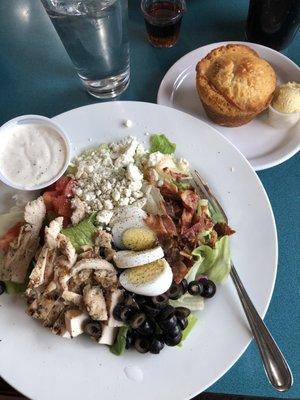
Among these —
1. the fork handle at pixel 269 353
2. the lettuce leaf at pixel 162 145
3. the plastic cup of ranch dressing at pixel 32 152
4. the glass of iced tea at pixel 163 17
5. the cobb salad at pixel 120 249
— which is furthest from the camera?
the glass of iced tea at pixel 163 17

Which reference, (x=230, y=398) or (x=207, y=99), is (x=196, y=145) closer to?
(x=207, y=99)

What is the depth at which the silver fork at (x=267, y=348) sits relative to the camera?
1279 millimetres

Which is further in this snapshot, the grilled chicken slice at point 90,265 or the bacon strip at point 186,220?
the bacon strip at point 186,220

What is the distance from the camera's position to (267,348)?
132cm

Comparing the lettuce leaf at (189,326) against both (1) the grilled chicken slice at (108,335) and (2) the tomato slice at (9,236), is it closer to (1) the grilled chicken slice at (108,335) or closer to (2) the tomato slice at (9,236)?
(1) the grilled chicken slice at (108,335)

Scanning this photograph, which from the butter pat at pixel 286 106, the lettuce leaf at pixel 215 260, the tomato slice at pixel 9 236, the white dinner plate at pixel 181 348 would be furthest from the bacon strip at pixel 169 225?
the butter pat at pixel 286 106

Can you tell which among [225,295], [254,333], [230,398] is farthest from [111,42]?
[230,398]

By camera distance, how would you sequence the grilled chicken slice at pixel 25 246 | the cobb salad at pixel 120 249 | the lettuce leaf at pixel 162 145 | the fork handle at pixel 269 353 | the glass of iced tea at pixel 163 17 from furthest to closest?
the glass of iced tea at pixel 163 17 → the lettuce leaf at pixel 162 145 → the grilled chicken slice at pixel 25 246 → the cobb salad at pixel 120 249 → the fork handle at pixel 269 353

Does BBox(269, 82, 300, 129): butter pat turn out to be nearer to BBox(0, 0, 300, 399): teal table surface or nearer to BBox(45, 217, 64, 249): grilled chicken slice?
BBox(0, 0, 300, 399): teal table surface

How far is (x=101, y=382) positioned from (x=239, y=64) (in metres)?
1.35

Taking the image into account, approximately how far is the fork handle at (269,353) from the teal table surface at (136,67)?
0.28 m

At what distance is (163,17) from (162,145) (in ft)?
2.39

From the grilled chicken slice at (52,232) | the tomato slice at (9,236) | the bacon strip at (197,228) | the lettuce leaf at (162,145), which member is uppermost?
the lettuce leaf at (162,145)

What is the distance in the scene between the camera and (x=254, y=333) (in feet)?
4.44
